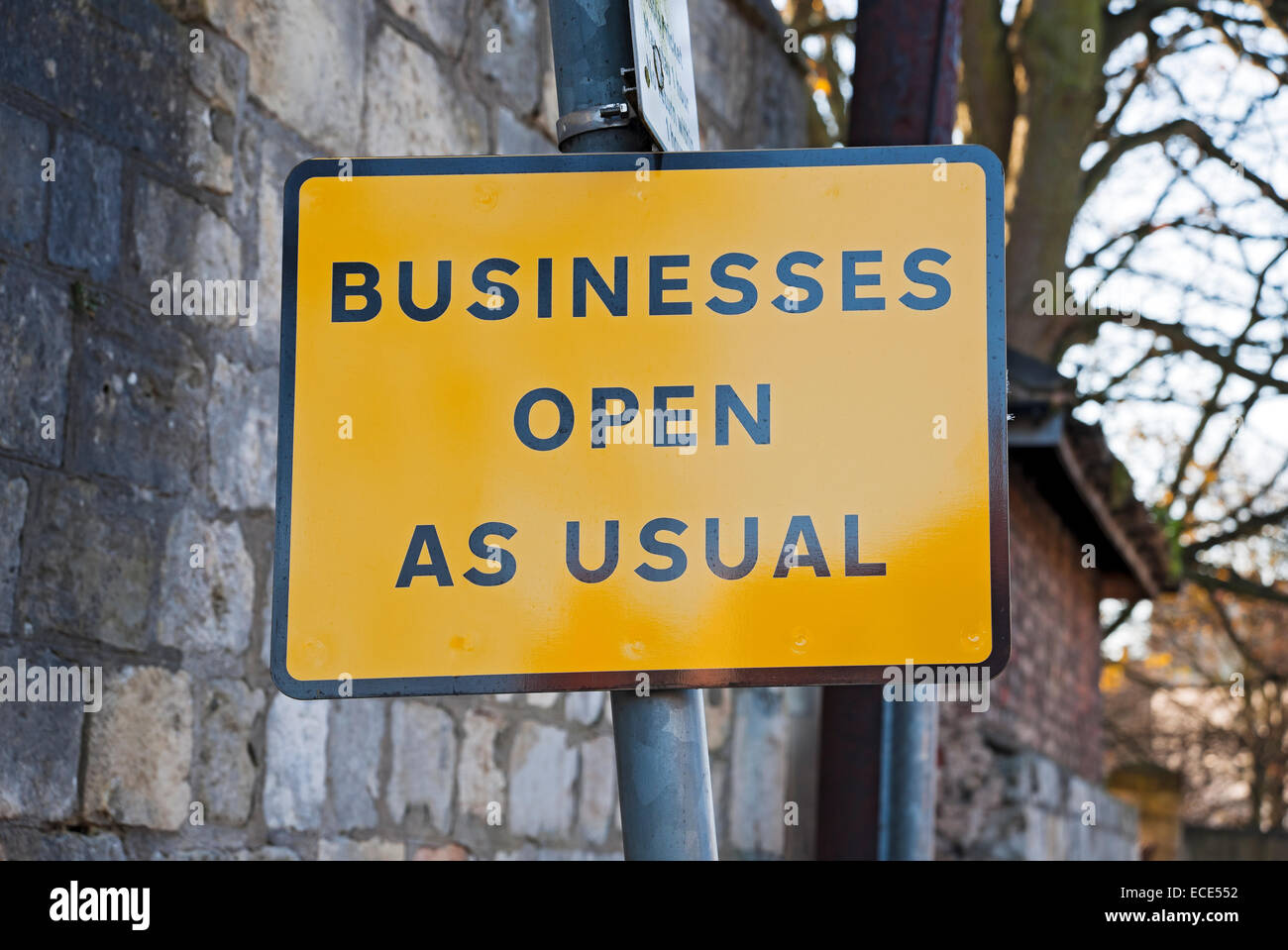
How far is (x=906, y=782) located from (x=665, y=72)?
11.0 feet

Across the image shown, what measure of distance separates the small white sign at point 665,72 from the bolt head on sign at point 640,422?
0.20ft

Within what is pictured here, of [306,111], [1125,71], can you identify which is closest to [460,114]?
[306,111]

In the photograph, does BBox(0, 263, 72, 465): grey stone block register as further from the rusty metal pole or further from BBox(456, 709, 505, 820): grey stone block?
the rusty metal pole

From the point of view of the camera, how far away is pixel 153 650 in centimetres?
242

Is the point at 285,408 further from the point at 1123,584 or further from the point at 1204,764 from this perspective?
the point at 1204,764

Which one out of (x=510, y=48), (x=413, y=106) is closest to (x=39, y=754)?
(x=413, y=106)

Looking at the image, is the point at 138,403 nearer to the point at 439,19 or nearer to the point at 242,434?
the point at 242,434

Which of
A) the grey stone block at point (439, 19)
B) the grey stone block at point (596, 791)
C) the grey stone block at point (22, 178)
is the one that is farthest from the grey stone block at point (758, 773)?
the grey stone block at point (22, 178)

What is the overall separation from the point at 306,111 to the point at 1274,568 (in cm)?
1283

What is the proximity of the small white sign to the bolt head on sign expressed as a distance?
2.4 inches

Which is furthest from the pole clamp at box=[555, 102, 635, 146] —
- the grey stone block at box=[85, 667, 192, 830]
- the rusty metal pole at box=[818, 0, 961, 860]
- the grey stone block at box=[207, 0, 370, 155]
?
the rusty metal pole at box=[818, 0, 961, 860]

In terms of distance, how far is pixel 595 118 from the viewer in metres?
1.42

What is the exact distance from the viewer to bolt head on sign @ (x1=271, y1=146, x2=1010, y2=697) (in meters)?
1.34

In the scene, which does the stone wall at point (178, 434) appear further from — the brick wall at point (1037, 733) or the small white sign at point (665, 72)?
the brick wall at point (1037, 733)
